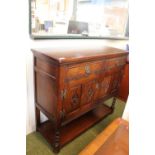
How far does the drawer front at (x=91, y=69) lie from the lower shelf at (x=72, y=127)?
2.36 ft

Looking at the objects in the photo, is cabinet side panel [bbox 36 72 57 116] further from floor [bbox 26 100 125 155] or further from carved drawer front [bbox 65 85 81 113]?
floor [bbox 26 100 125 155]

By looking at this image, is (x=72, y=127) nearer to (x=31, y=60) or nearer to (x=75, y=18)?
(x=31, y=60)

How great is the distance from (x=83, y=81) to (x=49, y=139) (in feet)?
2.51

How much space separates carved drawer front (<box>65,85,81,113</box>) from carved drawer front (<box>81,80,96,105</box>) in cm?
6

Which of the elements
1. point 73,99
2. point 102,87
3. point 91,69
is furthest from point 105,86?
point 73,99

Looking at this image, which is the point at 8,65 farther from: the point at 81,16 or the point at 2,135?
the point at 81,16

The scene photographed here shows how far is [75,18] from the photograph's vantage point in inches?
63.6

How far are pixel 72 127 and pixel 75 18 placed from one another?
1284 mm

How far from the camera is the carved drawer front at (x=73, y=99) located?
1.33 m

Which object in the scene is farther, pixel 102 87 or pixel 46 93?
pixel 102 87

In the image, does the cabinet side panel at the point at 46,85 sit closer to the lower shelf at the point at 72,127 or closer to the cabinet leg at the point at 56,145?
the cabinet leg at the point at 56,145
